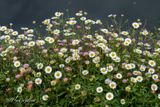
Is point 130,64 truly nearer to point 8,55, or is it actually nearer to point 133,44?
point 133,44

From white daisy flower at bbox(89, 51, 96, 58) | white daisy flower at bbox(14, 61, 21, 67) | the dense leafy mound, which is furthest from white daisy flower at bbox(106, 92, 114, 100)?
white daisy flower at bbox(14, 61, 21, 67)

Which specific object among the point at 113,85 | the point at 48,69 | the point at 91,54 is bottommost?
Result: the point at 113,85

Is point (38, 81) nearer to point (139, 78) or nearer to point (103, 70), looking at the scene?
point (103, 70)

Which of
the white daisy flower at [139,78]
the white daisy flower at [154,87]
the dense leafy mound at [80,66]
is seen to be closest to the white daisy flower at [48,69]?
the dense leafy mound at [80,66]

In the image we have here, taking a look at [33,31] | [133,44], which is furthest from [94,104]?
[33,31]

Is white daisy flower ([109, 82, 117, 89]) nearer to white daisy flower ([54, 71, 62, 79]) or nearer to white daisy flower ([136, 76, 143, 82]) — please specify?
white daisy flower ([136, 76, 143, 82])

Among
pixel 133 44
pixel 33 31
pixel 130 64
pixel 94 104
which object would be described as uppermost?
pixel 33 31

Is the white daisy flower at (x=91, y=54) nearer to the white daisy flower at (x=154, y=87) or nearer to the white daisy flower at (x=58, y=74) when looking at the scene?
the white daisy flower at (x=58, y=74)

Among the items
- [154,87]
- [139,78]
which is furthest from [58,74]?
[154,87]
